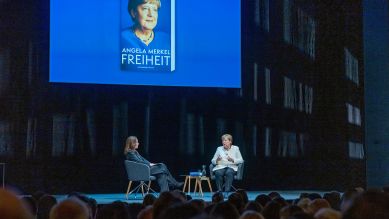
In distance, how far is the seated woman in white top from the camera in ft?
28.3

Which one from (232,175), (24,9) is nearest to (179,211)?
(232,175)

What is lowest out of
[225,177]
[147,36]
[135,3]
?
[225,177]

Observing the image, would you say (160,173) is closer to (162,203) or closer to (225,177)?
(225,177)

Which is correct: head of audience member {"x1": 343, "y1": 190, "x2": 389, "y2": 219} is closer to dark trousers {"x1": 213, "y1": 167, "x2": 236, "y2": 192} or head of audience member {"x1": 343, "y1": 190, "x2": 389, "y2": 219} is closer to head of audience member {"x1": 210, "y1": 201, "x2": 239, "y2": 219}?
head of audience member {"x1": 210, "y1": 201, "x2": 239, "y2": 219}

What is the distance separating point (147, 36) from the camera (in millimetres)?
8922

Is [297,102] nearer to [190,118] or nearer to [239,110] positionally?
[239,110]

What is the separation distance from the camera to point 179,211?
1517 millimetres

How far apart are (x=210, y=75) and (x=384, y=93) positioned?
2.86m

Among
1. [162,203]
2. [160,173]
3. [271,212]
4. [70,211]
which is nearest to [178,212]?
[70,211]

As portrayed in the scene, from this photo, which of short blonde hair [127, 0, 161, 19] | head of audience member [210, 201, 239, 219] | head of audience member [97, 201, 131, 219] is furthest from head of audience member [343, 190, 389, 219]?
short blonde hair [127, 0, 161, 19]

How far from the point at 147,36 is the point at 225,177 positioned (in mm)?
2420

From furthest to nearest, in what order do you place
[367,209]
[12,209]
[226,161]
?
[226,161] < [367,209] < [12,209]

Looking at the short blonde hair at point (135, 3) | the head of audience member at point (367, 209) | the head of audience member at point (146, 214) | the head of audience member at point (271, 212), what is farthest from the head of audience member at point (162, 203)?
the short blonde hair at point (135, 3)

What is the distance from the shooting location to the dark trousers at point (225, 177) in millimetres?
8570
